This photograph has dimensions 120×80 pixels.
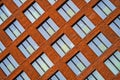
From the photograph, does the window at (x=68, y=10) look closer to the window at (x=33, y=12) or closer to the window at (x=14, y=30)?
the window at (x=33, y=12)

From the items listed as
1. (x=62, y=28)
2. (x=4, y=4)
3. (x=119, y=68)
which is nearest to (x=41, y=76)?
(x=62, y=28)

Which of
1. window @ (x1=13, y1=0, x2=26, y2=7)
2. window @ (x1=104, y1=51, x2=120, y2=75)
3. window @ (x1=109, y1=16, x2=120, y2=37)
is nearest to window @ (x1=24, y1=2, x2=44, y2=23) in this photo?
window @ (x1=13, y1=0, x2=26, y2=7)

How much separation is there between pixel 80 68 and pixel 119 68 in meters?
3.96

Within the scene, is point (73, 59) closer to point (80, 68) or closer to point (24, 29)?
point (80, 68)

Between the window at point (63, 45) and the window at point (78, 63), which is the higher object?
the window at point (63, 45)

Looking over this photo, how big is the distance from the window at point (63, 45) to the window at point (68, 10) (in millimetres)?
2293

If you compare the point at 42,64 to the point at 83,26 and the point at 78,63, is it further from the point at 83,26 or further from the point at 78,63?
the point at 83,26

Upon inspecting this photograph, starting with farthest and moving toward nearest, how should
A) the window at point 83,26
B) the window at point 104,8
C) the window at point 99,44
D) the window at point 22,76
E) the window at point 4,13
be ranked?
the window at point 4,13 → the window at point 22,76 → the window at point 104,8 → the window at point 83,26 → the window at point 99,44

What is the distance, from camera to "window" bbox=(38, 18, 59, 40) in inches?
1241

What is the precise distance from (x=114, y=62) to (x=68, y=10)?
7.72 meters

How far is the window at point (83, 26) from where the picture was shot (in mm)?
30688

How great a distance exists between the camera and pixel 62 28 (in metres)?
31.1

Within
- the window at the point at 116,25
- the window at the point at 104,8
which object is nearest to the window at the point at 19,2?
the window at the point at 104,8

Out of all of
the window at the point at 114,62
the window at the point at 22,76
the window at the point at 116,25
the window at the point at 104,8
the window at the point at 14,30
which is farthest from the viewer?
the window at the point at 14,30
